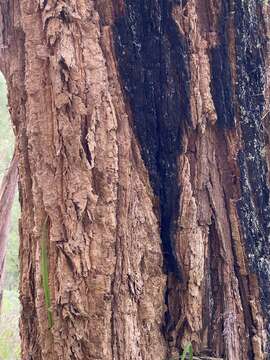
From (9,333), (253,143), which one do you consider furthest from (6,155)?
(253,143)

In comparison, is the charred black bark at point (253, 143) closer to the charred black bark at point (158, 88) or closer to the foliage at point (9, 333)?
the charred black bark at point (158, 88)

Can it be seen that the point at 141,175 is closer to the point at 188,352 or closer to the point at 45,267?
the point at 45,267

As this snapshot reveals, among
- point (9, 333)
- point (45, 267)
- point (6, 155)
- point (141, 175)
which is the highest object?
point (6, 155)

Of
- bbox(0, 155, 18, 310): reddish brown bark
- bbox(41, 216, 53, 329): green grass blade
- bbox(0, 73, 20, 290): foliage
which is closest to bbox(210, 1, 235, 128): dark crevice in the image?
bbox(41, 216, 53, 329): green grass blade

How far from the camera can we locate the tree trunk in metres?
1.25

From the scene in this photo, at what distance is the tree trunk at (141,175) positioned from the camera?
1.25 metres

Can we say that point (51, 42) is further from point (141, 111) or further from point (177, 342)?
point (177, 342)

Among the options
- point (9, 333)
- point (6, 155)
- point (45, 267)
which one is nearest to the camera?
point (45, 267)

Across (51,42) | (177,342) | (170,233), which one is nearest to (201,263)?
(170,233)

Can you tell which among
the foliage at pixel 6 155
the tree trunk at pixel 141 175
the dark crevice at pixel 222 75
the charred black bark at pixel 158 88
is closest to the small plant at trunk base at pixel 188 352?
the tree trunk at pixel 141 175

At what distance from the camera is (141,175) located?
135cm

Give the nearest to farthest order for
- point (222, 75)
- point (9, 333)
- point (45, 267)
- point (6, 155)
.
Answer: point (45, 267), point (222, 75), point (9, 333), point (6, 155)

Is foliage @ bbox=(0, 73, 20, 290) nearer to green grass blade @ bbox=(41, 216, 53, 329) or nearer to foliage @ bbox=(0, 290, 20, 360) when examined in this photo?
foliage @ bbox=(0, 290, 20, 360)

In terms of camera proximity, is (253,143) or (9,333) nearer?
(253,143)
